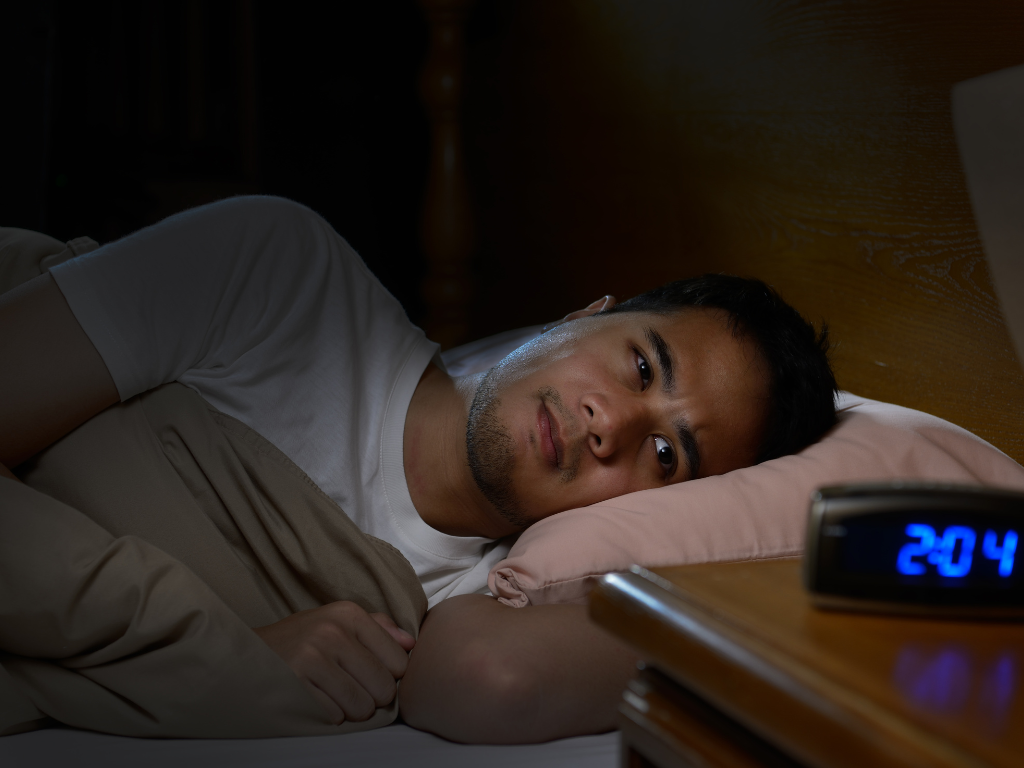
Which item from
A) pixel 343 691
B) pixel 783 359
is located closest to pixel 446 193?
pixel 783 359

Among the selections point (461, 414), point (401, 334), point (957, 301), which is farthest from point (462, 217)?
point (957, 301)

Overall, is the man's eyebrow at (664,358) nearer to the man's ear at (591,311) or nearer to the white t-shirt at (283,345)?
the man's ear at (591,311)

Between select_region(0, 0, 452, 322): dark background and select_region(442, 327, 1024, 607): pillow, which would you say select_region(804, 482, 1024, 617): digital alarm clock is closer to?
select_region(442, 327, 1024, 607): pillow

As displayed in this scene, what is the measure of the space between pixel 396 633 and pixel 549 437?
0.30m

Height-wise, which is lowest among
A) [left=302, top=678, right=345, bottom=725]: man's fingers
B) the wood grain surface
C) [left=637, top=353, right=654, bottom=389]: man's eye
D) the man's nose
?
[left=302, top=678, right=345, bottom=725]: man's fingers

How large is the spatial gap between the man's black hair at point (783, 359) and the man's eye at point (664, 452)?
13 cm

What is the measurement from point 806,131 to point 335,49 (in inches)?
66.9

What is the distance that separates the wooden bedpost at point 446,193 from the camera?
6.44 feet

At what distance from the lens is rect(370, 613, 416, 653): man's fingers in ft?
3.02

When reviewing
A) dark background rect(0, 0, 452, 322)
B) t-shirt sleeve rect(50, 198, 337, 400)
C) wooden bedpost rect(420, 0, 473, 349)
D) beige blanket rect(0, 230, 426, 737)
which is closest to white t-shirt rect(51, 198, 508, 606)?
t-shirt sleeve rect(50, 198, 337, 400)

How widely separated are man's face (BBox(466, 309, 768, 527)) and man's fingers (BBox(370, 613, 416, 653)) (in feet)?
0.73

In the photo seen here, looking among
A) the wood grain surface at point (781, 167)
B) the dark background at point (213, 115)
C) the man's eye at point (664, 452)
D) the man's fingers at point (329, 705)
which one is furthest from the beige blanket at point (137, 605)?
the dark background at point (213, 115)

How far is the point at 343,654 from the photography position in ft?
2.78

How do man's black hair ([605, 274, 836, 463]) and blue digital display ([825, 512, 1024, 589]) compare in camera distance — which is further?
man's black hair ([605, 274, 836, 463])
